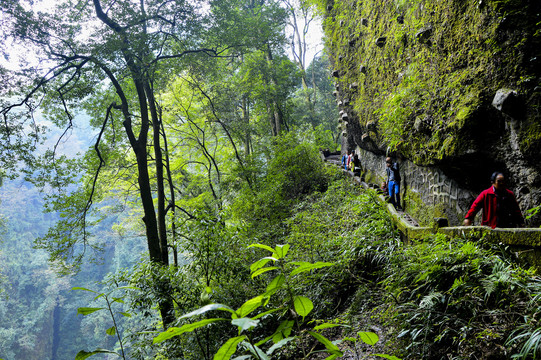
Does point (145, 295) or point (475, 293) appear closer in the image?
point (475, 293)

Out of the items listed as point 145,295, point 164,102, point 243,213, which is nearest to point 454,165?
point 145,295

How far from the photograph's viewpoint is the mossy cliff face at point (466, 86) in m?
4.07

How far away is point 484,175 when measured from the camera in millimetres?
4863

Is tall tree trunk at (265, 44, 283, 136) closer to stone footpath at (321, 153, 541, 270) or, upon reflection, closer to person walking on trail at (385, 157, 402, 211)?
person walking on trail at (385, 157, 402, 211)

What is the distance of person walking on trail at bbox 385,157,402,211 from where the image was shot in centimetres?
732

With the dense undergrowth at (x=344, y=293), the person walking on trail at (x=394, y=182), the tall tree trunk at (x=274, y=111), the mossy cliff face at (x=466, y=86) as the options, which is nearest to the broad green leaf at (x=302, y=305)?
the dense undergrowth at (x=344, y=293)

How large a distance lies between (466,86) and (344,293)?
396cm

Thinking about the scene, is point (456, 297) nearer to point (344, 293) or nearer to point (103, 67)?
point (344, 293)

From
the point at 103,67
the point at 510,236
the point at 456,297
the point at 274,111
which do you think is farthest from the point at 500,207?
the point at 274,111

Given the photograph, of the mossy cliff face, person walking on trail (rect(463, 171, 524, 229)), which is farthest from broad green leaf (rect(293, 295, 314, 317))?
the mossy cliff face

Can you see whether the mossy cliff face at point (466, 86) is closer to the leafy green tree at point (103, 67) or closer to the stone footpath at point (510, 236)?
the stone footpath at point (510, 236)

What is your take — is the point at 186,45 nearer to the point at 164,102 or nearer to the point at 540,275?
the point at 164,102

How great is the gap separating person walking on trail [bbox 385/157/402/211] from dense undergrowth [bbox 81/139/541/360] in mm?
811

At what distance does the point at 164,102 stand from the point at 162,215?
8.20 metres
